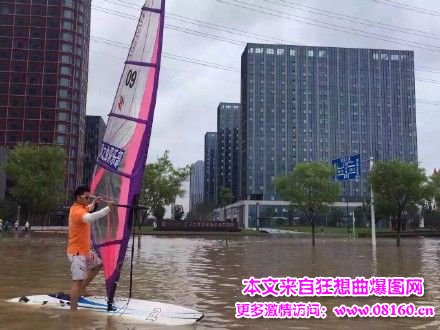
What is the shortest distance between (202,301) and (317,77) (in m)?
147

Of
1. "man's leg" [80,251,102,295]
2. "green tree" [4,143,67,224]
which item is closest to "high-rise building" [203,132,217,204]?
"green tree" [4,143,67,224]

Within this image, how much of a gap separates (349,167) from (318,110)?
118 metres

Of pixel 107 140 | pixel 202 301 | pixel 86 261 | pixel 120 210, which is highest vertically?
pixel 107 140

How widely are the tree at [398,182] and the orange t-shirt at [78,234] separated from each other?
30.3m

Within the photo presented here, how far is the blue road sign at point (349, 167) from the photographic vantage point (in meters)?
35.3

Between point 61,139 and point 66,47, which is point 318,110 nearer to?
point 66,47

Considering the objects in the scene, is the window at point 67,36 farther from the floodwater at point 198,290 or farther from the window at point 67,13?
the floodwater at point 198,290

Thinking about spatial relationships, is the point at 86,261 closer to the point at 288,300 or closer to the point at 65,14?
the point at 288,300

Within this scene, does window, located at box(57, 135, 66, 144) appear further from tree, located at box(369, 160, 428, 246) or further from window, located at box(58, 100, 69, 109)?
tree, located at box(369, 160, 428, 246)

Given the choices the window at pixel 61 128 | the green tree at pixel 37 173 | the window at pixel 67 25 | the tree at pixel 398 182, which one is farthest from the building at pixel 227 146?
the tree at pixel 398 182

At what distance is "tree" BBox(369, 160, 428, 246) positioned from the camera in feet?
113

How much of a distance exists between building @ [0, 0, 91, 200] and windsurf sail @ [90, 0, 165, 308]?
94230 millimetres

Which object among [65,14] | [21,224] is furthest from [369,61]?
[21,224]

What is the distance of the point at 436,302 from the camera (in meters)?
9.65
